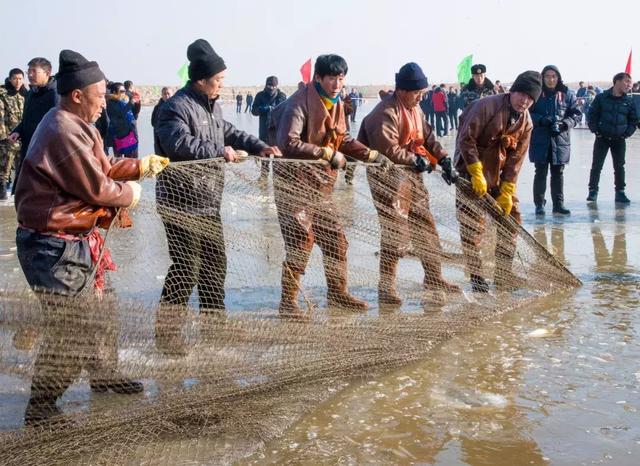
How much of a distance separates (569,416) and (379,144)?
2.65 meters

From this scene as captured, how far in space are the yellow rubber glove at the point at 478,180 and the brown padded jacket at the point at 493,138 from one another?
64 mm

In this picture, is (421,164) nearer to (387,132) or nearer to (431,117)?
(387,132)

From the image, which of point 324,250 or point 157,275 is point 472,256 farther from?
point 157,275

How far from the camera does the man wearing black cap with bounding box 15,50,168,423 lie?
130 inches

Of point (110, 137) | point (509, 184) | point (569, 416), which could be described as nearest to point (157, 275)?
point (509, 184)

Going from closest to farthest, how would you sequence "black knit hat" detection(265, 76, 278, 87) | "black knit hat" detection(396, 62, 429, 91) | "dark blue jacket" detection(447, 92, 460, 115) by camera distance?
"black knit hat" detection(396, 62, 429, 91)
"black knit hat" detection(265, 76, 278, 87)
"dark blue jacket" detection(447, 92, 460, 115)

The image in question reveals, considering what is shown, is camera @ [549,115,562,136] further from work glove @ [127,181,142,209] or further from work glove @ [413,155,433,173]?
work glove @ [127,181,142,209]

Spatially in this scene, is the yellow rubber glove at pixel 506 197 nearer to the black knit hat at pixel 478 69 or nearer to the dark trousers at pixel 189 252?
the dark trousers at pixel 189 252

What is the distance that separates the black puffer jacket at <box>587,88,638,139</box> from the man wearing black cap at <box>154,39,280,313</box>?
22.9 ft

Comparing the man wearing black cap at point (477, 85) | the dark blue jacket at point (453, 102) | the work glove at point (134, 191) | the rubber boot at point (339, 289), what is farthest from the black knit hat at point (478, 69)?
the dark blue jacket at point (453, 102)

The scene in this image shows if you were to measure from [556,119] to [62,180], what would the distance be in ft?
23.0

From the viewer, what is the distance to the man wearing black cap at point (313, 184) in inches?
204

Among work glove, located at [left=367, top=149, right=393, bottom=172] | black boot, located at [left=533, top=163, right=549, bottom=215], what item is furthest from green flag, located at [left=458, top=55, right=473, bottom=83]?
work glove, located at [left=367, top=149, right=393, bottom=172]

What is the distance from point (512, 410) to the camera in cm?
391
